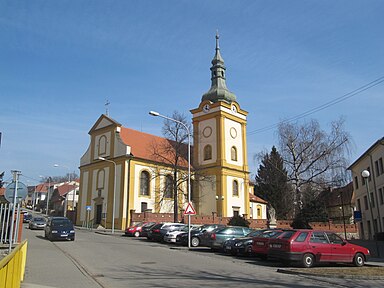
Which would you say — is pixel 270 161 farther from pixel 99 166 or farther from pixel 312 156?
pixel 99 166

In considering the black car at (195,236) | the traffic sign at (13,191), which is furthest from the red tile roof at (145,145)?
the traffic sign at (13,191)

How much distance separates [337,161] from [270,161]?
30.1ft

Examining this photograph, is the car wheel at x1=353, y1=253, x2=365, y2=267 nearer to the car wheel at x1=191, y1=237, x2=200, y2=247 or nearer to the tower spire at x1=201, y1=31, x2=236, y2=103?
the car wheel at x1=191, y1=237, x2=200, y2=247

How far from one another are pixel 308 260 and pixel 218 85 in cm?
4319

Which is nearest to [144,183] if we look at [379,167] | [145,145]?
[145,145]

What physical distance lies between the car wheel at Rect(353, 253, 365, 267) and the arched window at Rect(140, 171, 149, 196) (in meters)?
34.1

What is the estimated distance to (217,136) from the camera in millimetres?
52250

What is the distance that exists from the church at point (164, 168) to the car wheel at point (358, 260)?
93.6ft

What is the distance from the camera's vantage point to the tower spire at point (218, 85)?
54.3 meters

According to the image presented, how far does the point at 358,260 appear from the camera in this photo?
15422 millimetres

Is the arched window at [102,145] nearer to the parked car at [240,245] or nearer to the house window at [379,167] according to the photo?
the house window at [379,167]

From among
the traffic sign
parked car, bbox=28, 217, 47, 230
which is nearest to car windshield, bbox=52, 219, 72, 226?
the traffic sign

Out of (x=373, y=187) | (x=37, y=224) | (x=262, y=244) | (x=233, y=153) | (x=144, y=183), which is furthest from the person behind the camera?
(x=233, y=153)

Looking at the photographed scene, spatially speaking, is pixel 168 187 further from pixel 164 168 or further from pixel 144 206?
pixel 144 206
